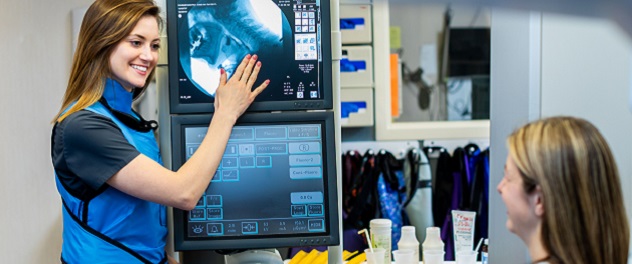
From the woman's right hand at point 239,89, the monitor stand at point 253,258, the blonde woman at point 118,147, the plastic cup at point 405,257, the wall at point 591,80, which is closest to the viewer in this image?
the wall at point 591,80

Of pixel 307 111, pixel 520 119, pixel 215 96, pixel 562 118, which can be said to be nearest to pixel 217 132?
pixel 215 96

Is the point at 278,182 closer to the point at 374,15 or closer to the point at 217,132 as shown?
the point at 217,132

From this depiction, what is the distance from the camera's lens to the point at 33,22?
2156 mm

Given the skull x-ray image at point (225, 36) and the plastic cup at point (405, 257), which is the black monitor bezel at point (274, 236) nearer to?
the skull x-ray image at point (225, 36)

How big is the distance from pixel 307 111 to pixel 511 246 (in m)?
0.59

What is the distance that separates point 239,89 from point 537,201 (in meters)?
0.81

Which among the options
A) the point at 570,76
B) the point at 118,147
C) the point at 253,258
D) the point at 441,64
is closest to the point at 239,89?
the point at 118,147

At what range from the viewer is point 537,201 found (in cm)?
122

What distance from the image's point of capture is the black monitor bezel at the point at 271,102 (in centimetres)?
177

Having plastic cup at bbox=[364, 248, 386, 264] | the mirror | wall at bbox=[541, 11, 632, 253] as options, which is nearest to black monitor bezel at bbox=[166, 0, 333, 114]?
plastic cup at bbox=[364, 248, 386, 264]

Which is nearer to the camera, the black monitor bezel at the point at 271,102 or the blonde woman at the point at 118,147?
the blonde woman at the point at 118,147

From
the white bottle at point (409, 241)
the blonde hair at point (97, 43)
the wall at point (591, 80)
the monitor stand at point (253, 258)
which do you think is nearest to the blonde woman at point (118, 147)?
the blonde hair at point (97, 43)

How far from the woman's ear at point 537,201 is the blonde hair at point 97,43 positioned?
3.25 ft

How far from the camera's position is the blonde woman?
5.27 ft
